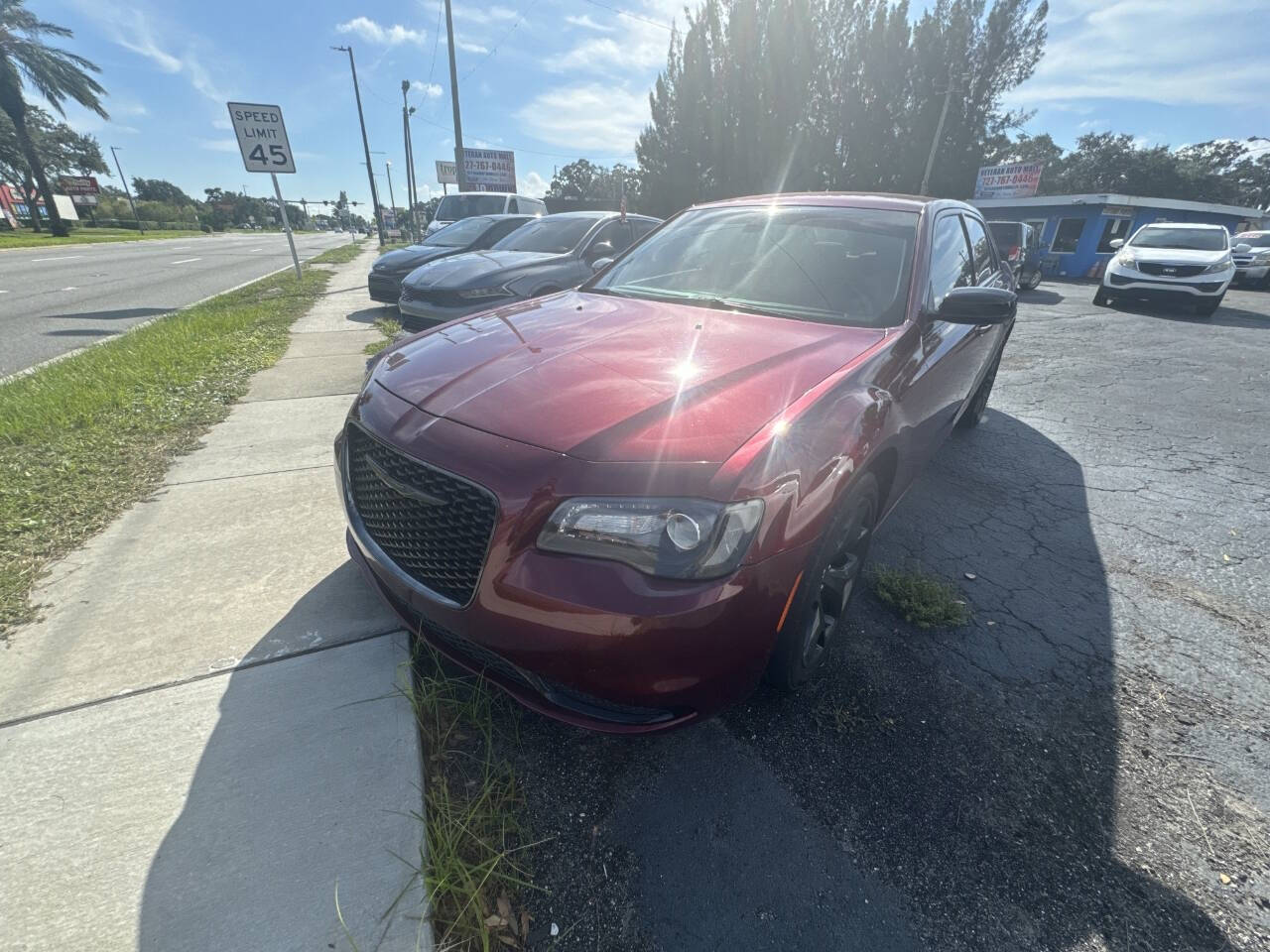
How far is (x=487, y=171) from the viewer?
37.2 m

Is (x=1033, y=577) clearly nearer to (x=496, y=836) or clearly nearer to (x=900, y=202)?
(x=900, y=202)

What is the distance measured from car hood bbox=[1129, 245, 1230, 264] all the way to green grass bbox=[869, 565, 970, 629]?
480 inches

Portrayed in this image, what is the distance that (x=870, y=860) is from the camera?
1.53 meters

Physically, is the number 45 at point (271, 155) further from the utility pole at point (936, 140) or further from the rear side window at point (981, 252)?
the utility pole at point (936, 140)

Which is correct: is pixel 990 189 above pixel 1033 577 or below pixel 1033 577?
above

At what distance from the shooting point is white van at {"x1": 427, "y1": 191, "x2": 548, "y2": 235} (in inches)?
539

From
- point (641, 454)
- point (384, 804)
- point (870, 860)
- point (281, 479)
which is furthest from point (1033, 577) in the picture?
point (281, 479)

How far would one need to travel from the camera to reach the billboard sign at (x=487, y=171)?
115ft

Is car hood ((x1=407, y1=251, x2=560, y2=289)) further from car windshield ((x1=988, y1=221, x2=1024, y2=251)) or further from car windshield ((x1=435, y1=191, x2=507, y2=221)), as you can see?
car windshield ((x1=988, y1=221, x2=1024, y2=251))

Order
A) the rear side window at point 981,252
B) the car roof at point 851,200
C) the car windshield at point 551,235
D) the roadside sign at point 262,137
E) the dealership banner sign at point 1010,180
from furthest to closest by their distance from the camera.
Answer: the dealership banner sign at point 1010,180 → the roadside sign at point 262,137 → the car windshield at point 551,235 → the rear side window at point 981,252 → the car roof at point 851,200

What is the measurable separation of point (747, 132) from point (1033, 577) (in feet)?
100

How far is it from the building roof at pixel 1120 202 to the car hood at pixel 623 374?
89.2ft

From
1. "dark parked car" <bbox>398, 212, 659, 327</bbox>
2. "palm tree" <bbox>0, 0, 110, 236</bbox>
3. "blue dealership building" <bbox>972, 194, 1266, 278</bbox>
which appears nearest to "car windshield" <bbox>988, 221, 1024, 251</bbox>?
"blue dealership building" <bbox>972, 194, 1266, 278</bbox>

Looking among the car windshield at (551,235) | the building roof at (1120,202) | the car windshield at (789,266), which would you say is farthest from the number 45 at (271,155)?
the building roof at (1120,202)
